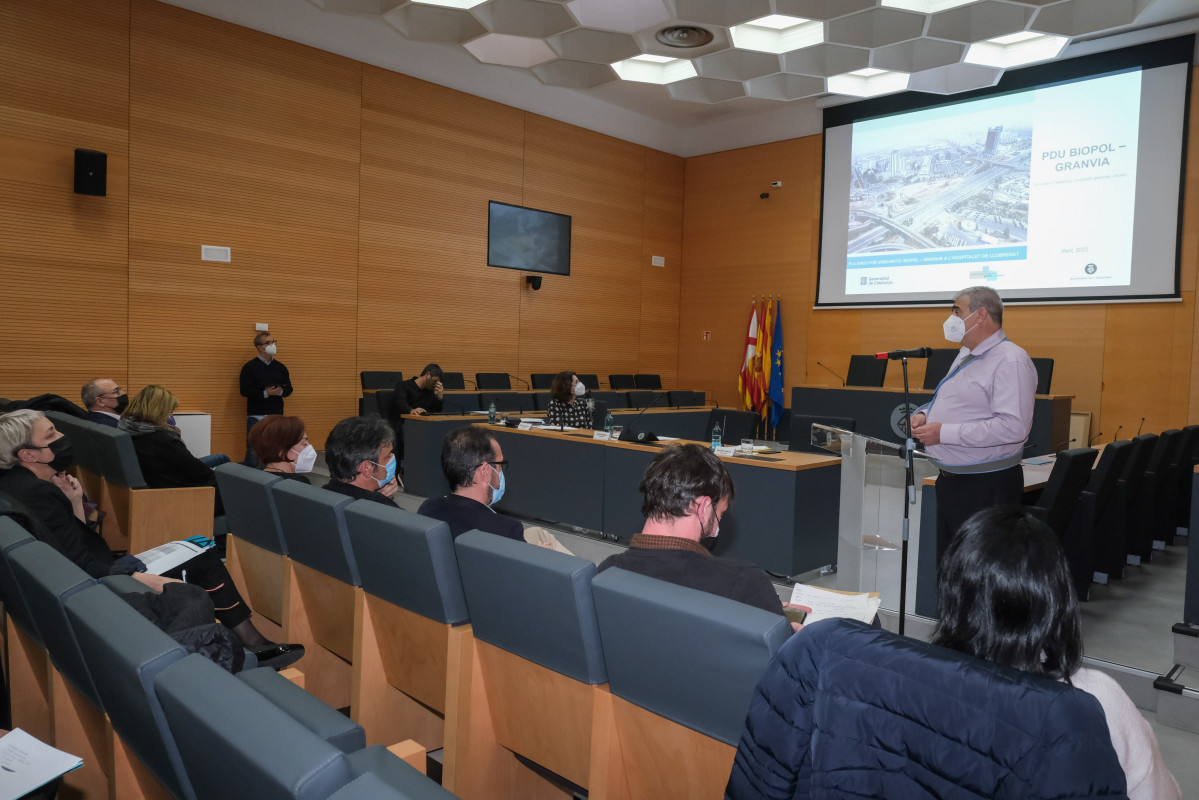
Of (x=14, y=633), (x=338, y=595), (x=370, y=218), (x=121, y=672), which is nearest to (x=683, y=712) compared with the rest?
(x=121, y=672)

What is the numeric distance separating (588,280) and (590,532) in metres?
6.63

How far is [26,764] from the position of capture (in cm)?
136

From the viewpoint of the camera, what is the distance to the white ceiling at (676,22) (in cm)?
682

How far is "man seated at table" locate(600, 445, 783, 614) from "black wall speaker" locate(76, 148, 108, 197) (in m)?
7.37

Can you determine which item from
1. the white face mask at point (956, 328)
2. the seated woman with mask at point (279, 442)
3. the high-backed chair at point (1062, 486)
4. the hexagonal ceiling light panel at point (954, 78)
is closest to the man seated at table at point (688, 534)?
the white face mask at point (956, 328)

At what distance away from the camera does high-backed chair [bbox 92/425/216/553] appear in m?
4.22

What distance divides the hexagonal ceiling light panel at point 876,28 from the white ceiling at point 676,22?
13 mm

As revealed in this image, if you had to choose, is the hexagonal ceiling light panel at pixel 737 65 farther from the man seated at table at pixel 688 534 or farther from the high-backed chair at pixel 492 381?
the man seated at table at pixel 688 534

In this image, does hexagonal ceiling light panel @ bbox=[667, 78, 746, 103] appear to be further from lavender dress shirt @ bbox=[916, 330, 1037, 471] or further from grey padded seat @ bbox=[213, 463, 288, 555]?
grey padded seat @ bbox=[213, 463, 288, 555]

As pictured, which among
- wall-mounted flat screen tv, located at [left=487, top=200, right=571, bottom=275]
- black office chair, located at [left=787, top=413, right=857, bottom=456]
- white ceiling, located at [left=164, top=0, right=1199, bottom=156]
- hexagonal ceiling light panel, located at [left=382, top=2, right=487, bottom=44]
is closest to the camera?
black office chair, located at [left=787, top=413, right=857, bottom=456]

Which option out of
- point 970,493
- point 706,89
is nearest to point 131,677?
point 970,493

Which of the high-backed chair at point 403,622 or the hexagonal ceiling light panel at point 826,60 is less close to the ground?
the hexagonal ceiling light panel at point 826,60

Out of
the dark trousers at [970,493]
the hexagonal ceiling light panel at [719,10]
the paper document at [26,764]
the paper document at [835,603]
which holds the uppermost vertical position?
the hexagonal ceiling light panel at [719,10]

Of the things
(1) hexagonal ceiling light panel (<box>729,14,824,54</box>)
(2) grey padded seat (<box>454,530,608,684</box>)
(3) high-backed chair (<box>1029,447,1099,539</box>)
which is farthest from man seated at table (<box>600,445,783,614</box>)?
(1) hexagonal ceiling light panel (<box>729,14,824,54</box>)
